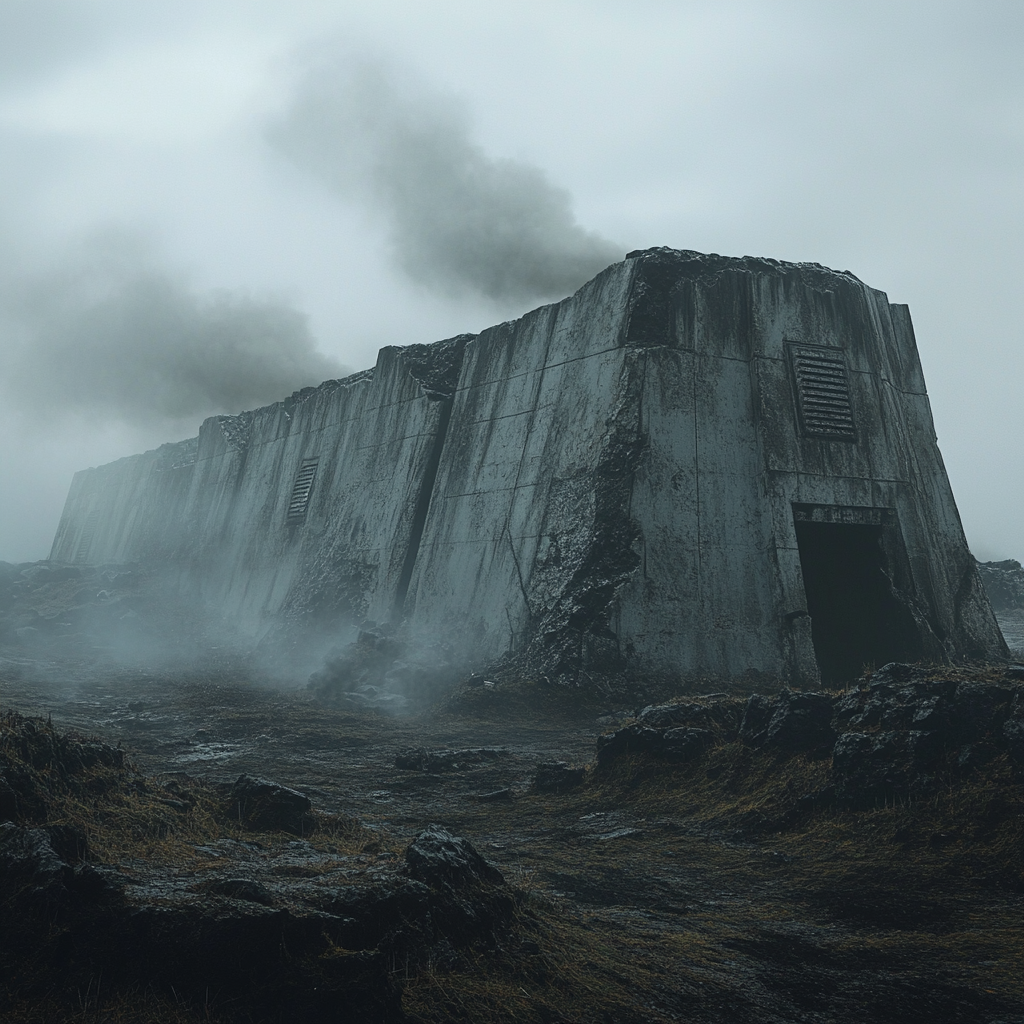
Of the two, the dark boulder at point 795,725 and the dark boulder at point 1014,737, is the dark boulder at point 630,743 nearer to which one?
the dark boulder at point 795,725

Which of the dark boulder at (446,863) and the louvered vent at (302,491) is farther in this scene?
the louvered vent at (302,491)

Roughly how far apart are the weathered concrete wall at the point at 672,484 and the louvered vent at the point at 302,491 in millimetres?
4505

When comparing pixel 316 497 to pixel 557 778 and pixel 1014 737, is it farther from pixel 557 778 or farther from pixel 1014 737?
pixel 1014 737

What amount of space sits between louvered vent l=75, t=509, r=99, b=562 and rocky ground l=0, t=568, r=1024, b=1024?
101ft

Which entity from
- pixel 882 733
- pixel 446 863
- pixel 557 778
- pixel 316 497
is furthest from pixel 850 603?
pixel 316 497

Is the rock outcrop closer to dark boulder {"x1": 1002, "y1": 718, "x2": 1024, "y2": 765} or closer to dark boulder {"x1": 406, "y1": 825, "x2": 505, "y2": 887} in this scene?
dark boulder {"x1": 1002, "y1": 718, "x2": 1024, "y2": 765}

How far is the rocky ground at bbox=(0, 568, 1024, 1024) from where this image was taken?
8.86 feet

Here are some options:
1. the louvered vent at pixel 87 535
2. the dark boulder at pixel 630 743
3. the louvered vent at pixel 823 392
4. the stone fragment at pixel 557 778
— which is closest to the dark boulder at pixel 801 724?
the dark boulder at pixel 630 743

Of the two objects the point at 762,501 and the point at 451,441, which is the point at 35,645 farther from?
the point at 762,501

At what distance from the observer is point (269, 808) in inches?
192

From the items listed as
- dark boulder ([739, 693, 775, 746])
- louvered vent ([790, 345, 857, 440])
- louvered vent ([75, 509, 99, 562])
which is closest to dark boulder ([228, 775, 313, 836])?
dark boulder ([739, 693, 775, 746])

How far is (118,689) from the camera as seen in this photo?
40.7 feet

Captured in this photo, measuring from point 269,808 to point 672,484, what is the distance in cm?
690

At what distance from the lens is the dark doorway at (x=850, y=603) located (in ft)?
34.8
